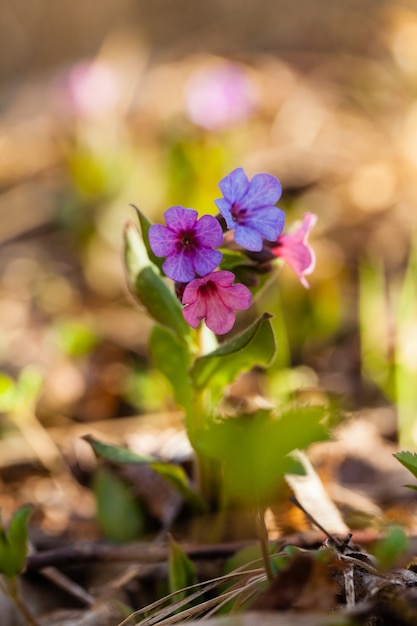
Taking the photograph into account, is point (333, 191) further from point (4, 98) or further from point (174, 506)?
point (4, 98)

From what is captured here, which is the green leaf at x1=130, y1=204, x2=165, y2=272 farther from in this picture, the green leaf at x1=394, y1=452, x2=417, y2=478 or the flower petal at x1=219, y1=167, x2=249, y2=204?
the green leaf at x1=394, y1=452, x2=417, y2=478

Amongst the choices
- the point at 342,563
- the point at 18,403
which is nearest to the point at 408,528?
the point at 342,563

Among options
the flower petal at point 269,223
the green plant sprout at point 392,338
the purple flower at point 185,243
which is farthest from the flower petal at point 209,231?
the green plant sprout at point 392,338

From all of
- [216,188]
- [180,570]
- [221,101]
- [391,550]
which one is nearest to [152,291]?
[180,570]

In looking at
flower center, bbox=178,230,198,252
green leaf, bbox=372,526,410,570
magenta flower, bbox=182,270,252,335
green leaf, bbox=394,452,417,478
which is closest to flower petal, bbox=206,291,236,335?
magenta flower, bbox=182,270,252,335

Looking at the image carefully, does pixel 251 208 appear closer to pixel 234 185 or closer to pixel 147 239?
pixel 234 185
